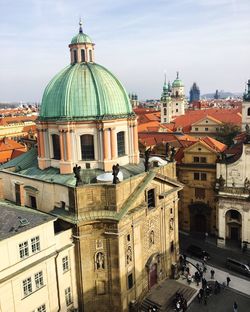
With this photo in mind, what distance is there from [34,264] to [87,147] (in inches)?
557

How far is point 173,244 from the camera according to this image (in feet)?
152

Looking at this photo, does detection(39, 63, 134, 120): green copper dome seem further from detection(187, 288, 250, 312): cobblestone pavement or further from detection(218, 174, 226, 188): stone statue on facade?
detection(187, 288, 250, 312): cobblestone pavement

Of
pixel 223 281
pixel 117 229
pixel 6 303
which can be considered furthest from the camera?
pixel 223 281

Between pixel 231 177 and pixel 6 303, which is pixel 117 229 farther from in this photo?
pixel 231 177

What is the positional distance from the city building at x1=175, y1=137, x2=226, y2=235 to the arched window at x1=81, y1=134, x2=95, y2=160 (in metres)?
22.1

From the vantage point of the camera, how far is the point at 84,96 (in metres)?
39.5

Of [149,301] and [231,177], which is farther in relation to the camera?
[231,177]

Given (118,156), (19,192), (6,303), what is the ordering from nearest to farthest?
(6,303) < (19,192) < (118,156)

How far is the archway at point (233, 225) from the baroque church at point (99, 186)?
12799 millimetres

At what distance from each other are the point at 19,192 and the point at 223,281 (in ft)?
91.7

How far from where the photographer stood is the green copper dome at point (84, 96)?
129ft

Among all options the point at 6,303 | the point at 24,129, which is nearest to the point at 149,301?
the point at 6,303

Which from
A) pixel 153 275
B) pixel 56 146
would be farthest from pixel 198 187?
pixel 56 146

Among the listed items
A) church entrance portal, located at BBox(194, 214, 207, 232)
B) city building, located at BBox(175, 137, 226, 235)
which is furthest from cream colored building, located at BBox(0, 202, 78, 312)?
church entrance portal, located at BBox(194, 214, 207, 232)
